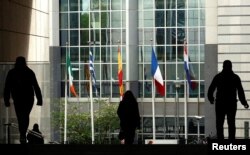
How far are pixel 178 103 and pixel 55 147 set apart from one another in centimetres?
4953

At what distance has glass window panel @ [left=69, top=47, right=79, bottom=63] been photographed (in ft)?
229

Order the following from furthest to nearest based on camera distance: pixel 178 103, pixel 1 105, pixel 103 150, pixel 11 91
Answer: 1. pixel 178 103
2. pixel 1 105
3. pixel 11 91
4. pixel 103 150

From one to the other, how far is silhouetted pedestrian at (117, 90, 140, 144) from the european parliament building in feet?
141

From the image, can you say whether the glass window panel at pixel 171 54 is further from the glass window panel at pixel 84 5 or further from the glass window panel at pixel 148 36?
the glass window panel at pixel 84 5

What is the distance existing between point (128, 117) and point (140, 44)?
47.8 m

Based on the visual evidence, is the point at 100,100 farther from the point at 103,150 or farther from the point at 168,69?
the point at 103,150

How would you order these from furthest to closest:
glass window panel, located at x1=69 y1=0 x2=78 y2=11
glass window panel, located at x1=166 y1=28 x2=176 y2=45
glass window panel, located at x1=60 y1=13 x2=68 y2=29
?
glass window panel, located at x1=60 y1=13 x2=68 y2=29, glass window panel, located at x1=69 y1=0 x2=78 y2=11, glass window panel, located at x1=166 y1=28 x2=176 y2=45

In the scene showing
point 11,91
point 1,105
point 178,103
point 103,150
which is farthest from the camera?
point 178,103

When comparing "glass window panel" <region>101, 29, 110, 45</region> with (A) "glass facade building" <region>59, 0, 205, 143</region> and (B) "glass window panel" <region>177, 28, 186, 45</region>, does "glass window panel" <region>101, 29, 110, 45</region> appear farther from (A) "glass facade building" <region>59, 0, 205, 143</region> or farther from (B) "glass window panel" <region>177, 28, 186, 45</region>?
(B) "glass window panel" <region>177, 28, 186, 45</region>

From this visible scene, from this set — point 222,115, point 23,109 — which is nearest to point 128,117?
point 222,115

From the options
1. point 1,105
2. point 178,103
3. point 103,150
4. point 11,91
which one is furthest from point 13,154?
point 178,103

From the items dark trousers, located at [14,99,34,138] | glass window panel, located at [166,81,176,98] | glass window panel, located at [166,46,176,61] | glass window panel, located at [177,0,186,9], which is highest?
glass window panel, located at [177,0,186,9]

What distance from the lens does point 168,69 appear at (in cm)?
6788

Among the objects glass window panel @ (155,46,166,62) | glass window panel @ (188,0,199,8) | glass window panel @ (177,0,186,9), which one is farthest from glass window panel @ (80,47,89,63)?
glass window panel @ (188,0,199,8)
